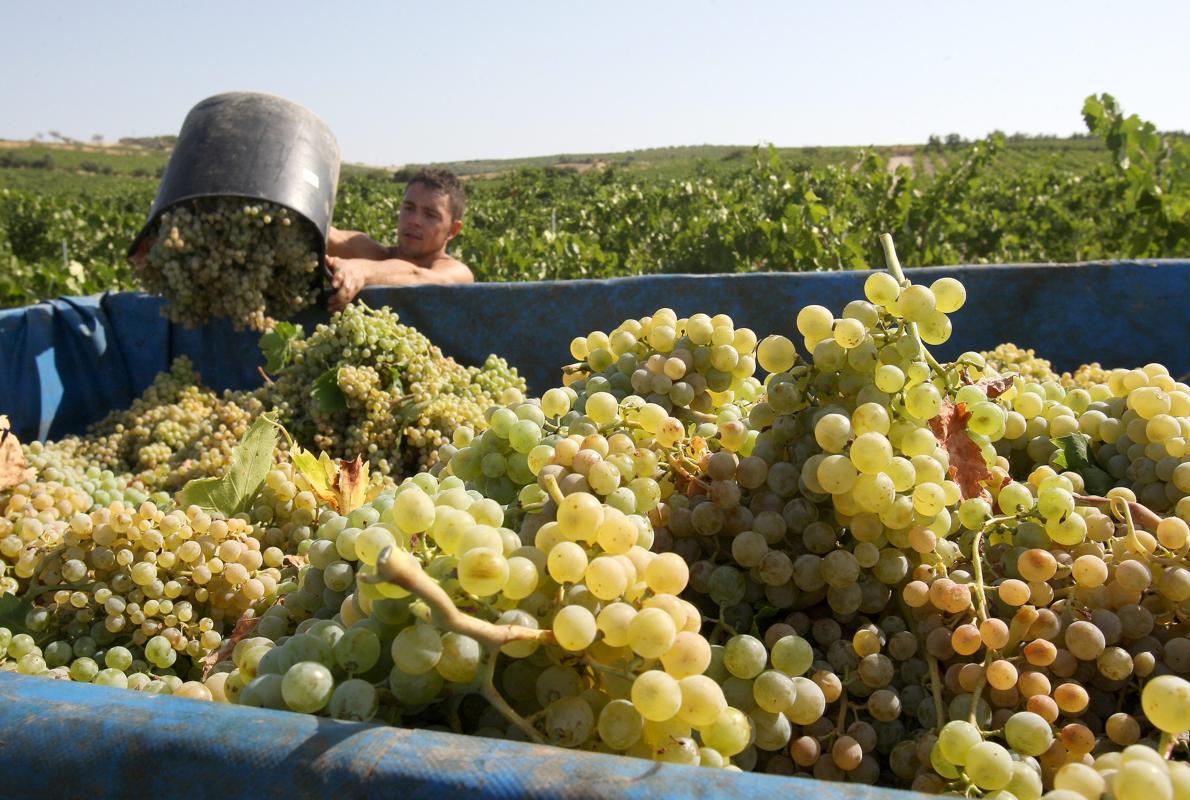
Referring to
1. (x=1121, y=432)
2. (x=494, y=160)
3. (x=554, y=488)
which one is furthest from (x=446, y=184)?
(x=494, y=160)

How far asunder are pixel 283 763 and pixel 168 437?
2705 mm

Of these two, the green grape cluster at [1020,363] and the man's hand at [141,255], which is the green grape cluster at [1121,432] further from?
the man's hand at [141,255]

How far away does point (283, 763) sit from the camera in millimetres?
628

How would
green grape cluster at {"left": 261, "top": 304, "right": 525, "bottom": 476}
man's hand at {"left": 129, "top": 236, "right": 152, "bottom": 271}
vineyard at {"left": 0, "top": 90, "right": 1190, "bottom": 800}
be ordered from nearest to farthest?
vineyard at {"left": 0, "top": 90, "right": 1190, "bottom": 800} → green grape cluster at {"left": 261, "top": 304, "right": 525, "bottom": 476} → man's hand at {"left": 129, "top": 236, "right": 152, "bottom": 271}

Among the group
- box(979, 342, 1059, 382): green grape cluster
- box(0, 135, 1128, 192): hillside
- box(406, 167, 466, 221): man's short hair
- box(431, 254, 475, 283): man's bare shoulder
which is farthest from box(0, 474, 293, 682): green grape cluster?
box(0, 135, 1128, 192): hillside

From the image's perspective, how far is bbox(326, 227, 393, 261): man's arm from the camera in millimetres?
5406

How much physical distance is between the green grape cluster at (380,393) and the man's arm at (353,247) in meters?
2.61

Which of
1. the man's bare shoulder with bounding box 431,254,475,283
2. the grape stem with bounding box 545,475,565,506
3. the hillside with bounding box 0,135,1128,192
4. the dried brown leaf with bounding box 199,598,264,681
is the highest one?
the hillside with bounding box 0,135,1128,192

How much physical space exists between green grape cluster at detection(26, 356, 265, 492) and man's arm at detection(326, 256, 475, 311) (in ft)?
2.28

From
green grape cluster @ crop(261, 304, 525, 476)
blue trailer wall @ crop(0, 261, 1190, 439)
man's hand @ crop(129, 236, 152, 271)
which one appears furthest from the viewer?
man's hand @ crop(129, 236, 152, 271)

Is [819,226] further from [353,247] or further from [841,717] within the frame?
[841,717]

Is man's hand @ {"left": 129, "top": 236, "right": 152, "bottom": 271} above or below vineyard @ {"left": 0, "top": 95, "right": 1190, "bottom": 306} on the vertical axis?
below

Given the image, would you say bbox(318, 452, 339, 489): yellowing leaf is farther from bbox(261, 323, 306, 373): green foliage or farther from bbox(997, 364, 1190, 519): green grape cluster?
bbox(261, 323, 306, 373): green foliage

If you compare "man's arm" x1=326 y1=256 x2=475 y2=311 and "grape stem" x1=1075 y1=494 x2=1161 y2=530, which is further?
"man's arm" x1=326 y1=256 x2=475 y2=311
